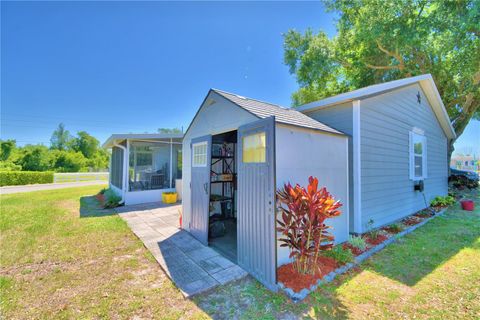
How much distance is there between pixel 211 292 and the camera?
271cm

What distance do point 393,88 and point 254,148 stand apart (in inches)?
193

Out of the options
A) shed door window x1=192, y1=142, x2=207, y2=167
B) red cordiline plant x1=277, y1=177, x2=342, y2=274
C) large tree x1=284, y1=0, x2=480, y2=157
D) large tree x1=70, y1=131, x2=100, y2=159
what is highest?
large tree x1=284, y1=0, x2=480, y2=157

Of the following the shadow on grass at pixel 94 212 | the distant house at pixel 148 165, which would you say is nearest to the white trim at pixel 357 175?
the distant house at pixel 148 165

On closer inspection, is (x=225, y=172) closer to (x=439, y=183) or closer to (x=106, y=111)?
(x=439, y=183)

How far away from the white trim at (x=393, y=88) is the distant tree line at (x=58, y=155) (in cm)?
1821

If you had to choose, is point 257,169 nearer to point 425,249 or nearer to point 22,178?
point 425,249

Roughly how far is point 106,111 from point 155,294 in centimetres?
3837

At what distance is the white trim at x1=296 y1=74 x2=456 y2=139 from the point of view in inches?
199

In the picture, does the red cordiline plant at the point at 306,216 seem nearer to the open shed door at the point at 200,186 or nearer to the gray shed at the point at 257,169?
the gray shed at the point at 257,169

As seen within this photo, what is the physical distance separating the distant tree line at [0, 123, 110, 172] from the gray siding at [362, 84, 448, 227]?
1927 centimetres

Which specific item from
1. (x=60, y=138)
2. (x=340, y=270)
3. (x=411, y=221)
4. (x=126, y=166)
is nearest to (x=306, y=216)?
(x=340, y=270)

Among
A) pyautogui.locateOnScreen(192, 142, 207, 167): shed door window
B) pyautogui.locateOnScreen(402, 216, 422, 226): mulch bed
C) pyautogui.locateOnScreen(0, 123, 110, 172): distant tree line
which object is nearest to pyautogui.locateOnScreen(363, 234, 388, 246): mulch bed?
pyautogui.locateOnScreen(402, 216, 422, 226): mulch bed

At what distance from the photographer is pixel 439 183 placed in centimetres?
884

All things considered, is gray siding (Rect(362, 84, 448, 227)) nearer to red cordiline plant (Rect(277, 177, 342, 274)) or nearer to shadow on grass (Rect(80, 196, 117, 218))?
red cordiline plant (Rect(277, 177, 342, 274))
